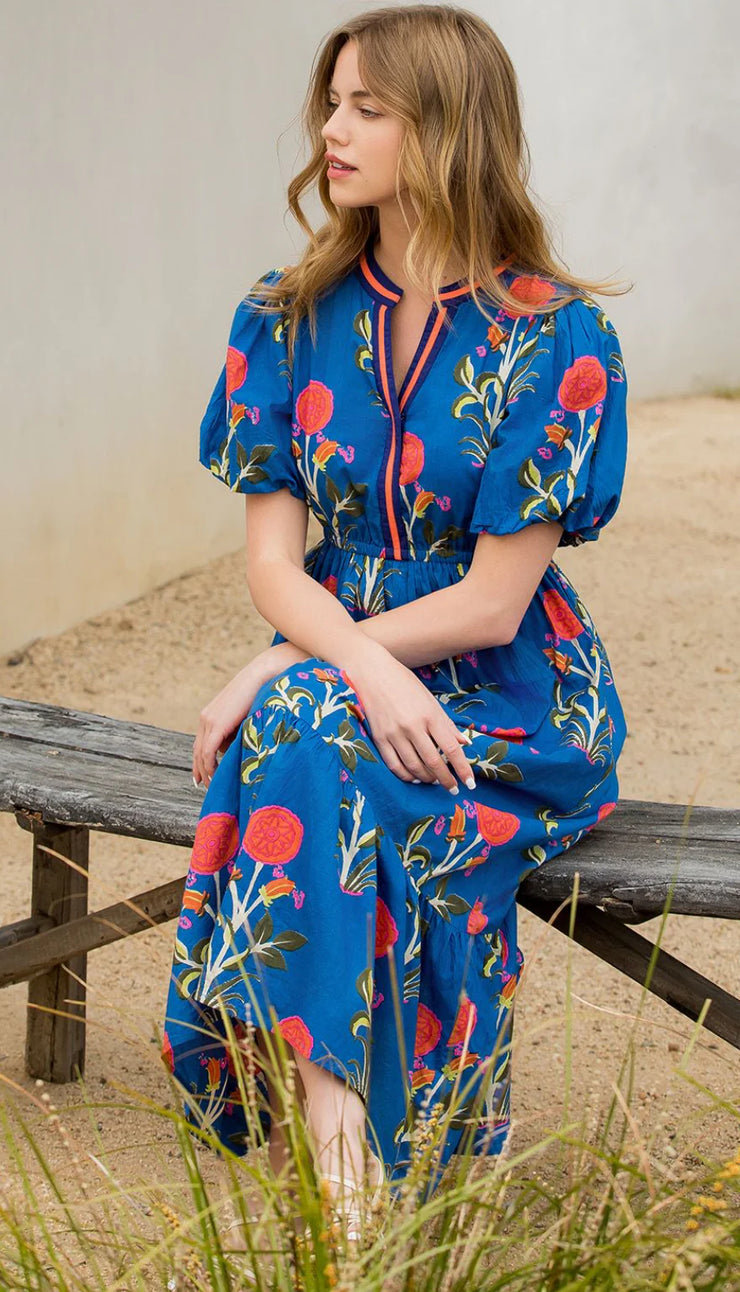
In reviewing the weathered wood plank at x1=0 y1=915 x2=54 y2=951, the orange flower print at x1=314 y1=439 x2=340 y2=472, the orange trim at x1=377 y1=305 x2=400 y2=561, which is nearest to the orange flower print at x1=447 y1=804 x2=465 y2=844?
the orange trim at x1=377 y1=305 x2=400 y2=561

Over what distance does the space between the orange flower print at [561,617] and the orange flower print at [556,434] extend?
0.29 meters

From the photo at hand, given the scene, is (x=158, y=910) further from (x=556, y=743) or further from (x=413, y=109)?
(x=413, y=109)

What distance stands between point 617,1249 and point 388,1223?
25cm

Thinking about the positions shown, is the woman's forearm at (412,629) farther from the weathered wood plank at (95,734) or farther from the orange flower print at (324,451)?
the weathered wood plank at (95,734)

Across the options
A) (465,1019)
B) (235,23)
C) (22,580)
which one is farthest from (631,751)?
(235,23)

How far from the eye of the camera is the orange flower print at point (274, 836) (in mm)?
1974

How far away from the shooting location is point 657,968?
2.45 meters

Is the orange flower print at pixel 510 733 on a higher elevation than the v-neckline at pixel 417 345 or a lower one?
lower

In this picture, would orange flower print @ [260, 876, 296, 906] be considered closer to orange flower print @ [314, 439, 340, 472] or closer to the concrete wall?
orange flower print @ [314, 439, 340, 472]

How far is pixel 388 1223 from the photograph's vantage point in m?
1.56

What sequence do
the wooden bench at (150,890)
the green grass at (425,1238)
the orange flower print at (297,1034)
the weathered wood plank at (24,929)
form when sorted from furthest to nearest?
1. the weathered wood plank at (24,929)
2. the wooden bench at (150,890)
3. the orange flower print at (297,1034)
4. the green grass at (425,1238)

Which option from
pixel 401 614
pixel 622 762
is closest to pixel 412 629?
pixel 401 614

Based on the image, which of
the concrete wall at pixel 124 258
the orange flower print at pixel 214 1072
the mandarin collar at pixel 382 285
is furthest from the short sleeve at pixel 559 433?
the concrete wall at pixel 124 258

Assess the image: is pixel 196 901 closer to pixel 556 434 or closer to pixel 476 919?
pixel 476 919
